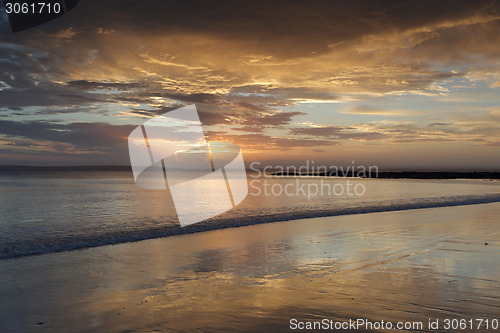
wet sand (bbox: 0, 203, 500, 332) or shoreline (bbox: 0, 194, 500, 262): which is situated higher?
wet sand (bbox: 0, 203, 500, 332)

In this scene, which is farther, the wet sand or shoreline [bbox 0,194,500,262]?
shoreline [bbox 0,194,500,262]

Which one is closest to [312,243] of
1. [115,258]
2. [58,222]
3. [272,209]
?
[115,258]

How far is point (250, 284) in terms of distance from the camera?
22.9 feet

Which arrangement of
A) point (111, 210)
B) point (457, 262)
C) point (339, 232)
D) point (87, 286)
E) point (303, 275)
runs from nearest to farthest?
point (87, 286) → point (303, 275) → point (457, 262) → point (339, 232) → point (111, 210)

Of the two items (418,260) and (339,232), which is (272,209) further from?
(418,260)

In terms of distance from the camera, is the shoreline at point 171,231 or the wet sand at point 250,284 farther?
the shoreline at point 171,231

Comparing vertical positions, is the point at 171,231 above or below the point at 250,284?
below

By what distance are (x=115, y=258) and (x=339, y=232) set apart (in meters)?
7.94

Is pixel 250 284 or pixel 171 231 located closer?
pixel 250 284

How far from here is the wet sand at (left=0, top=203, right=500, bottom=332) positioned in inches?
208

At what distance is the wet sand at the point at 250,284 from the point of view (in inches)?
208

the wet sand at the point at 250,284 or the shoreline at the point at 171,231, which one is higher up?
the wet sand at the point at 250,284

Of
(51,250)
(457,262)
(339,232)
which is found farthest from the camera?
(339,232)

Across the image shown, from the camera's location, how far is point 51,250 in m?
11.0
